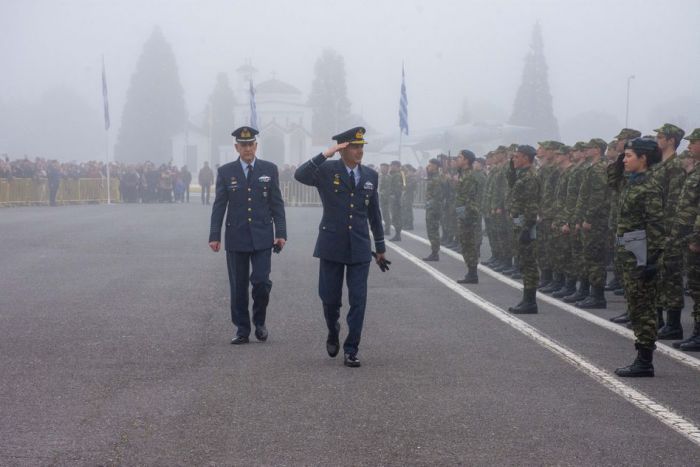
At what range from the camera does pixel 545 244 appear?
44.9 ft

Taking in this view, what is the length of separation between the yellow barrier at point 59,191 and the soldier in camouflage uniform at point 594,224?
103 ft

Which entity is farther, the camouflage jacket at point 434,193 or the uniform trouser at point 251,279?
the camouflage jacket at point 434,193

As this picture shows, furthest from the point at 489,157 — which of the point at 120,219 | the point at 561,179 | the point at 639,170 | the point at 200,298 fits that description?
the point at 120,219

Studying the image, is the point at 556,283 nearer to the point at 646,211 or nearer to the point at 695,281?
the point at 695,281

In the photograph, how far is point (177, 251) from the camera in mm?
19109

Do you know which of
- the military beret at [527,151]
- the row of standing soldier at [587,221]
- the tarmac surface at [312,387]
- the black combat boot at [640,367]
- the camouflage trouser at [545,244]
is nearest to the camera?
the tarmac surface at [312,387]

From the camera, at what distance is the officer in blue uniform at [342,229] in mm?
8164

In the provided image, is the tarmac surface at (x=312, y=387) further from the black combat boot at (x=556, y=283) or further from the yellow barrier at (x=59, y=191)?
the yellow barrier at (x=59, y=191)

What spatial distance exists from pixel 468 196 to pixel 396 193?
9.97 meters

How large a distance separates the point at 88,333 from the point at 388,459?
16.1 ft

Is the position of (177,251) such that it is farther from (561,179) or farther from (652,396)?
(652,396)

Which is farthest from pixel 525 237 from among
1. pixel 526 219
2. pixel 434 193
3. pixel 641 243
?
pixel 434 193

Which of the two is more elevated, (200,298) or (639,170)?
(639,170)

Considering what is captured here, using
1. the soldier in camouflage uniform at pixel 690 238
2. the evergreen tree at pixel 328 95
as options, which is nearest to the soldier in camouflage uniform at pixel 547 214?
the soldier in camouflage uniform at pixel 690 238
